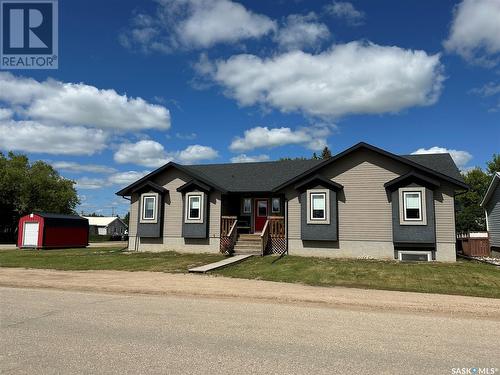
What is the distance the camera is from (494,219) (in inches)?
1021

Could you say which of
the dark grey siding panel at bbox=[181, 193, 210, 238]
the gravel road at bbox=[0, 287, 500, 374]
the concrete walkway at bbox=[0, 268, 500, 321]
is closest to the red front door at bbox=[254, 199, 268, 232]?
the dark grey siding panel at bbox=[181, 193, 210, 238]

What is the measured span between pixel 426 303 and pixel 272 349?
5445mm

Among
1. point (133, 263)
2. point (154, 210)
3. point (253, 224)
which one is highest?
point (154, 210)

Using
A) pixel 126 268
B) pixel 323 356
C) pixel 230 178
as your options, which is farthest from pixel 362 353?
pixel 230 178

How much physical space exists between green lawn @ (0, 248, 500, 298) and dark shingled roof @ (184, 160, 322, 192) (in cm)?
507

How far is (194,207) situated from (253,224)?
12.4ft

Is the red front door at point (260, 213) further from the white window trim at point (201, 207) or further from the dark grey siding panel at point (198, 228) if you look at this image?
the white window trim at point (201, 207)

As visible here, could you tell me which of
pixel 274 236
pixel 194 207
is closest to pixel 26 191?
pixel 194 207

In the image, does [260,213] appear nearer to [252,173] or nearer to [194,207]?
[252,173]

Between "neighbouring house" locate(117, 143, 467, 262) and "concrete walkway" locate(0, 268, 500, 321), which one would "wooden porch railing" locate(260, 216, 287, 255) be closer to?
"neighbouring house" locate(117, 143, 467, 262)

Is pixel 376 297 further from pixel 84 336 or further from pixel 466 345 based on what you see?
pixel 84 336

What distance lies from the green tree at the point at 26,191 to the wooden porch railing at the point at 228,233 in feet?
131

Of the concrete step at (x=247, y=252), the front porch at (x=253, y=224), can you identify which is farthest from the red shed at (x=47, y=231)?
the concrete step at (x=247, y=252)

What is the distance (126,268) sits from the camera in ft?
56.4
